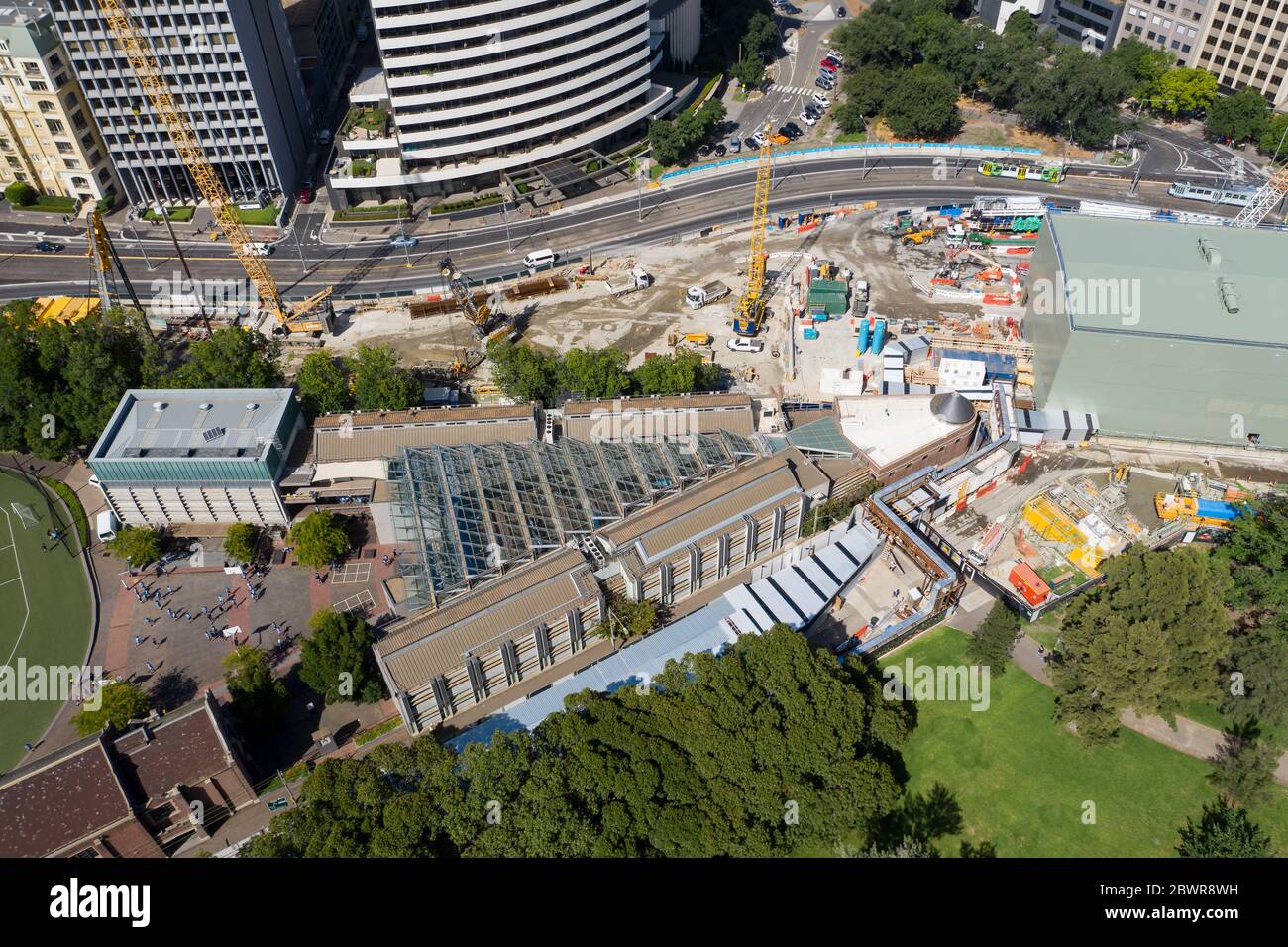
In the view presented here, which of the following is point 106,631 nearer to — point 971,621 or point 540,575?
point 540,575

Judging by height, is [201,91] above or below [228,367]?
above

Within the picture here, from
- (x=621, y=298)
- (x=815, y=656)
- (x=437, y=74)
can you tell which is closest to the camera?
(x=815, y=656)

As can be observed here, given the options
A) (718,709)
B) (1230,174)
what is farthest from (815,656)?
(1230,174)

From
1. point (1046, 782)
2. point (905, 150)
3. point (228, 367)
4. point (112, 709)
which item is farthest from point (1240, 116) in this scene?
point (112, 709)

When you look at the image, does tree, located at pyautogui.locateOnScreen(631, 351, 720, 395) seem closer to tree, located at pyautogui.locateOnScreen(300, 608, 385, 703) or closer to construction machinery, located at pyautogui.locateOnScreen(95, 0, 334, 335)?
tree, located at pyautogui.locateOnScreen(300, 608, 385, 703)

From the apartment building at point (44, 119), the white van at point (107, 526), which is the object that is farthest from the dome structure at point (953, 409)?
the apartment building at point (44, 119)

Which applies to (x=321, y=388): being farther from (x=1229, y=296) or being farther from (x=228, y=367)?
(x=1229, y=296)
